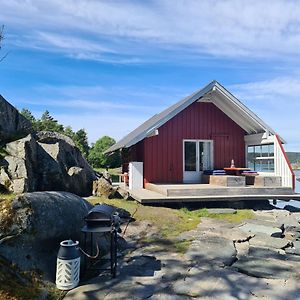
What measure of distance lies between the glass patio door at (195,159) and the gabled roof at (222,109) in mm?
1883

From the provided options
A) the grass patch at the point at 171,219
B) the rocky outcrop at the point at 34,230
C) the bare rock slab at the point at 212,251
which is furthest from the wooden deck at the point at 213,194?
the rocky outcrop at the point at 34,230

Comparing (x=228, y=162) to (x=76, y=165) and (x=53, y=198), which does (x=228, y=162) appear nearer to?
(x=76, y=165)

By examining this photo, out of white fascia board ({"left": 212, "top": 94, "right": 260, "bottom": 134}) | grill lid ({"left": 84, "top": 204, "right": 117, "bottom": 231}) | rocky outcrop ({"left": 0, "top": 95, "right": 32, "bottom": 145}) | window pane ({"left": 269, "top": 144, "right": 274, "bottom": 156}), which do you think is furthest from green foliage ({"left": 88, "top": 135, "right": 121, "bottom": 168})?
grill lid ({"left": 84, "top": 204, "right": 117, "bottom": 231})

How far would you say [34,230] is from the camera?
4246mm

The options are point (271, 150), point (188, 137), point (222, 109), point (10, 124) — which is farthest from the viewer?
point (222, 109)

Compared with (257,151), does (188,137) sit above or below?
above

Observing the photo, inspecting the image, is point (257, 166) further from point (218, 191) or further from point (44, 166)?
point (44, 166)

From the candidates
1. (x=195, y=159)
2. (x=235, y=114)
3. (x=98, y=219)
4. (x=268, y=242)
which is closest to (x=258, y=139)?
(x=235, y=114)

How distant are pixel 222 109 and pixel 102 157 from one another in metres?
28.4

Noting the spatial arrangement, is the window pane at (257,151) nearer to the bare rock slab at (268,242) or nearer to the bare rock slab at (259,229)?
the bare rock slab at (259,229)

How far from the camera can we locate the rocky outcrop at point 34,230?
13.3ft

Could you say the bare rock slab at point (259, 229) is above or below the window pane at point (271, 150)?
below

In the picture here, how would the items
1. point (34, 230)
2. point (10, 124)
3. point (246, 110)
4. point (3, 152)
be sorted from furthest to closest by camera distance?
point (246, 110) → point (10, 124) → point (3, 152) → point (34, 230)

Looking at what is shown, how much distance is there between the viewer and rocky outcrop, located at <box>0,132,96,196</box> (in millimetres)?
9273
